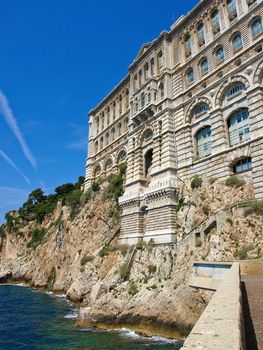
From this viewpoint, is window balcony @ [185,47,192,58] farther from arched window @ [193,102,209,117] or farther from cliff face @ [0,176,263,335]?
cliff face @ [0,176,263,335]

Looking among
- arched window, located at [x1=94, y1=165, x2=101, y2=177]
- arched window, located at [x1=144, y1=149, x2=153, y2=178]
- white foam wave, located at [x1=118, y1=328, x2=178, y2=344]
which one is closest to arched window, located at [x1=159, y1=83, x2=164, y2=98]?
arched window, located at [x1=144, y1=149, x2=153, y2=178]

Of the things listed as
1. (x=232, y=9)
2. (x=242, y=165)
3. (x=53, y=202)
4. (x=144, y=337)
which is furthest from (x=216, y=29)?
(x=53, y=202)

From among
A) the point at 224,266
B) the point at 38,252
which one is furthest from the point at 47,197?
the point at 224,266

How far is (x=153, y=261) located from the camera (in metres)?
24.6

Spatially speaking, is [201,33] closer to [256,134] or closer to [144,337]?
[256,134]

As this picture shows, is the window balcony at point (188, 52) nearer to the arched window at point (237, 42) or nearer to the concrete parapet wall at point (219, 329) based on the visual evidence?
the arched window at point (237, 42)

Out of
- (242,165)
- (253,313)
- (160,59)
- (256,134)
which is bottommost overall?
(253,313)

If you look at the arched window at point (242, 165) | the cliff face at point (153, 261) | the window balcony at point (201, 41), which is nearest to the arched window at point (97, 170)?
the cliff face at point (153, 261)

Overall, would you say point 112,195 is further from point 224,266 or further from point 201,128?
point 224,266

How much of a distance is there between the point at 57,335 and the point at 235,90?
23.9 m

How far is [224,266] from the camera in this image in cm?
1205

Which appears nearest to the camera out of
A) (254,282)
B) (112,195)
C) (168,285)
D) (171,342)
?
(254,282)

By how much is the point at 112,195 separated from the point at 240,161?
61.5 feet

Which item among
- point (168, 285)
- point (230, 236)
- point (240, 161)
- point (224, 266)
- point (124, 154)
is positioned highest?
point (124, 154)
